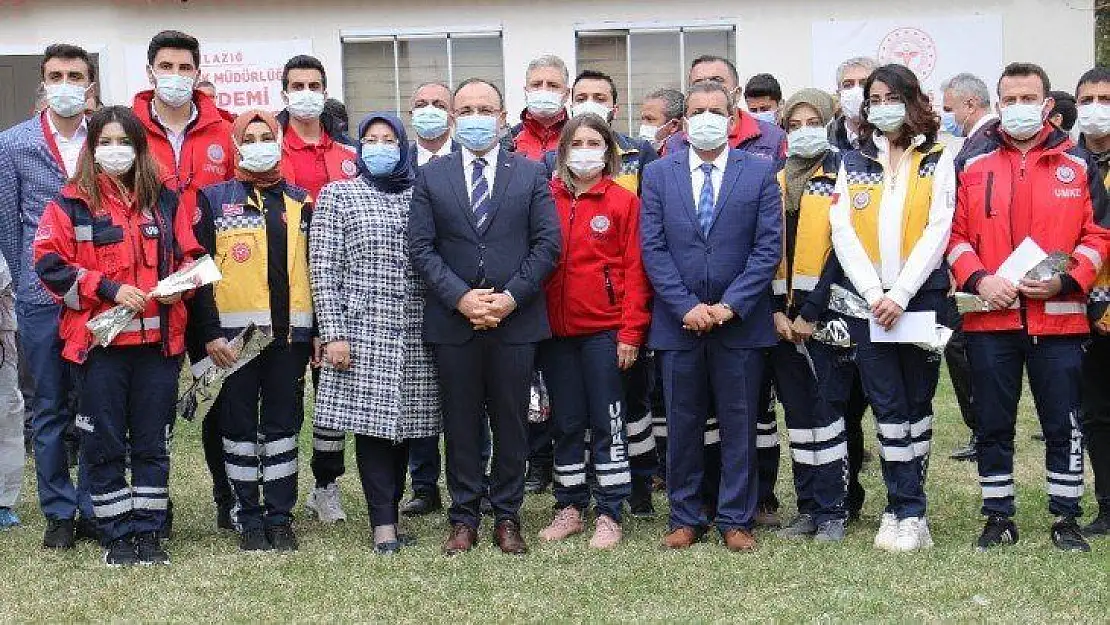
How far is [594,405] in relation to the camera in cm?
754

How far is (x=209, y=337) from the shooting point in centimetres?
725

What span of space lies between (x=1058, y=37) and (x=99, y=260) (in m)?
10.8

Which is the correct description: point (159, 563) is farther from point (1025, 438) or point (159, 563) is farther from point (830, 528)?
point (1025, 438)

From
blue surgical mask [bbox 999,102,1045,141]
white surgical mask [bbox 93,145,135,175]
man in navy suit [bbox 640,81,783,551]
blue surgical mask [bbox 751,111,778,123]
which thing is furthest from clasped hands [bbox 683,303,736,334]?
white surgical mask [bbox 93,145,135,175]

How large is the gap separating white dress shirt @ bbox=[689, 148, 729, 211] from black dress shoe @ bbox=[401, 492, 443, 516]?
2449mm

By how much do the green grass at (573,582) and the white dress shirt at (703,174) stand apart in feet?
5.79

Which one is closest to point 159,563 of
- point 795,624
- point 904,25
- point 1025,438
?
point 795,624

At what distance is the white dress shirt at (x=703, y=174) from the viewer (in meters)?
7.32

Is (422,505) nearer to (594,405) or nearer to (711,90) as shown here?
(594,405)

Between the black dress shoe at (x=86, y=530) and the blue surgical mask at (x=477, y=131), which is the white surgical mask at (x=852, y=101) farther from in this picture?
the black dress shoe at (x=86, y=530)

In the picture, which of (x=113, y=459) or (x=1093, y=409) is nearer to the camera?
(x=113, y=459)

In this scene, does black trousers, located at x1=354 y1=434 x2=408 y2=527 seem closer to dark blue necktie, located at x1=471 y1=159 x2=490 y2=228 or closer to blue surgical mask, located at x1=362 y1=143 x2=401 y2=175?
dark blue necktie, located at x1=471 y1=159 x2=490 y2=228

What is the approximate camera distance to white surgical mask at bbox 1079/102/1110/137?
736 centimetres

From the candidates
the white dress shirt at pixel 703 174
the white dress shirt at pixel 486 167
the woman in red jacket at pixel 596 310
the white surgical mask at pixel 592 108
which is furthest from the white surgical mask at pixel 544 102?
the white dress shirt at pixel 703 174
